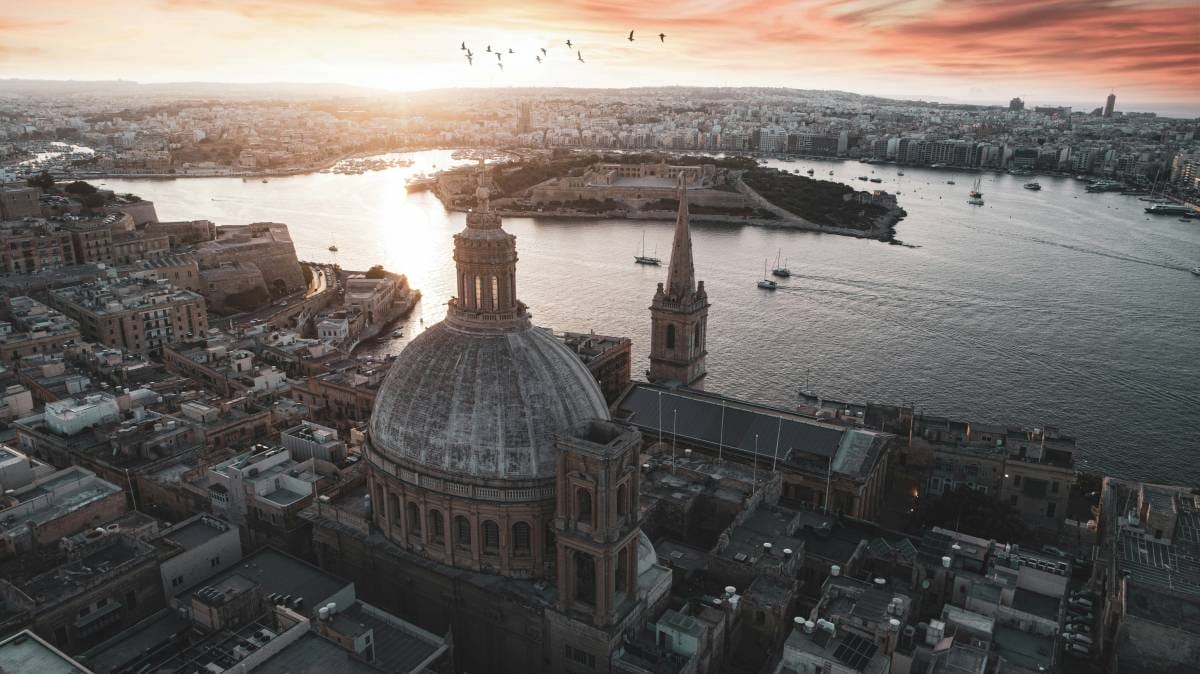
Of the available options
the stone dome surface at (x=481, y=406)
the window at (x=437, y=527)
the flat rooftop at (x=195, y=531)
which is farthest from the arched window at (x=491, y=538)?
the flat rooftop at (x=195, y=531)

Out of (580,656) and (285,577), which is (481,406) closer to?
(580,656)

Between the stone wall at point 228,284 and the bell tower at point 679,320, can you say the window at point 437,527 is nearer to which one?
the bell tower at point 679,320

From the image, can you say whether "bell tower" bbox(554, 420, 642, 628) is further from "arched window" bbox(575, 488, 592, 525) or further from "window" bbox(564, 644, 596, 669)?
"window" bbox(564, 644, 596, 669)

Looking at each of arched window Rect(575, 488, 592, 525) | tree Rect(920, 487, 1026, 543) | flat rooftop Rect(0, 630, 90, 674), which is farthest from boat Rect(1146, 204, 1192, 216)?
flat rooftop Rect(0, 630, 90, 674)

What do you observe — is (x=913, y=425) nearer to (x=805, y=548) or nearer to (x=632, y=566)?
(x=805, y=548)

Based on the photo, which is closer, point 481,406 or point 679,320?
point 481,406

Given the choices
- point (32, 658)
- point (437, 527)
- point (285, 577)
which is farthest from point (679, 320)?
point (32, 658)
